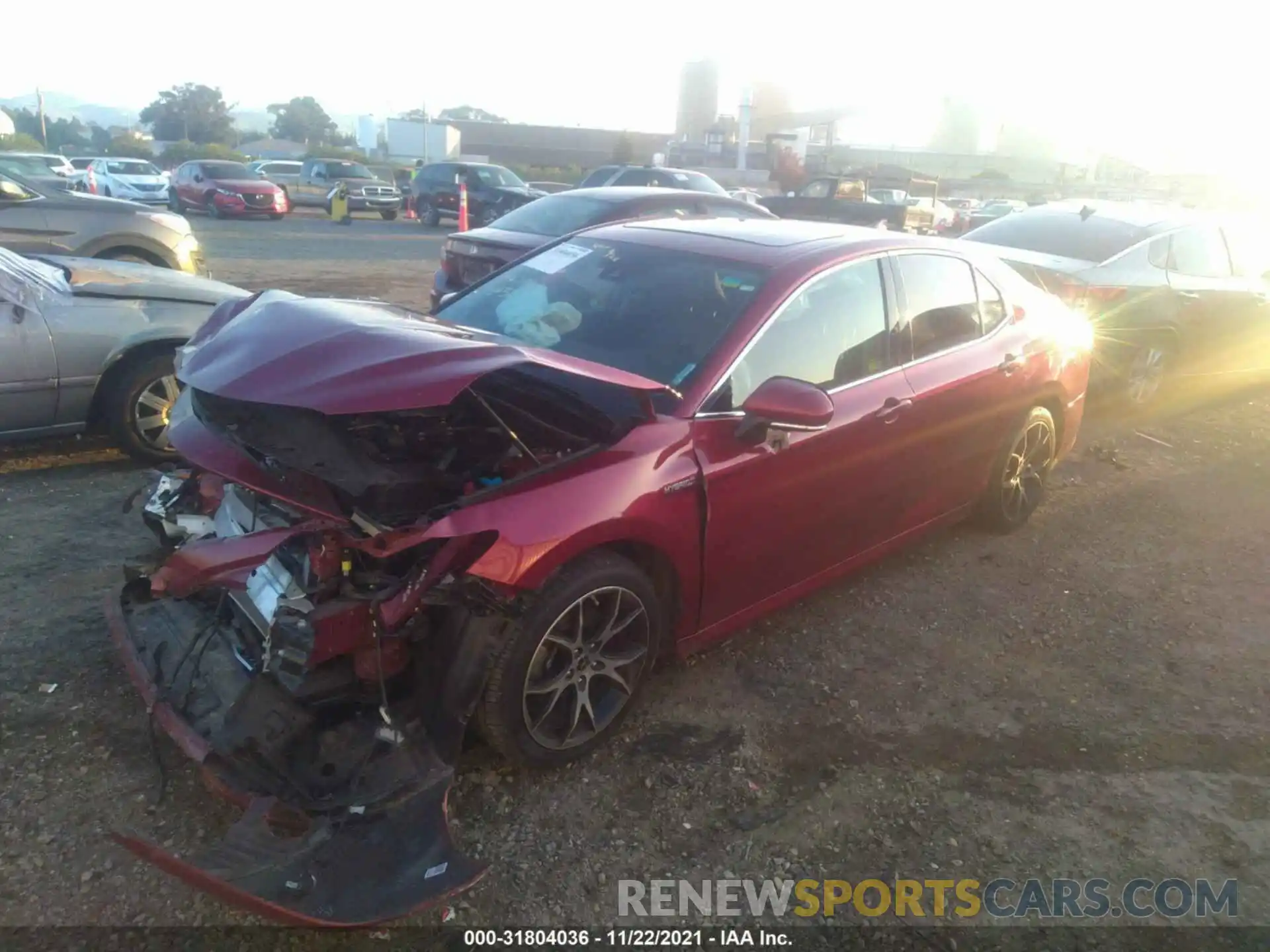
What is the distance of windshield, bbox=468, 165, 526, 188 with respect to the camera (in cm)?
2373

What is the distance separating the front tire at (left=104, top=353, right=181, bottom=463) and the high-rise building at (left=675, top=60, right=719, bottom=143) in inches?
3646

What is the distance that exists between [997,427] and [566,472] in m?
2.79

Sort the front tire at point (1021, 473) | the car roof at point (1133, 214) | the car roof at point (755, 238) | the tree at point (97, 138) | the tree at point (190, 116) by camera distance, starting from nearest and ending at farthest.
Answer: the car roof at point (755, 238)
the front tire at point (1021, 473)
the car roof at point (1133, 214)
the tree at point (97, 138)
the tree at point (190, 116)

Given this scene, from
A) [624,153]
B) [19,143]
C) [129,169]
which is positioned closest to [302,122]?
[624,153]

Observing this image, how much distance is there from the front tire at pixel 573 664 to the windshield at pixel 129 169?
26.9 meters

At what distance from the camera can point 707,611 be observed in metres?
3.53

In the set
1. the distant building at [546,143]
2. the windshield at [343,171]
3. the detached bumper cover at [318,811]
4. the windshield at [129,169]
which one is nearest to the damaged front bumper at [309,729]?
the detached bumper cover at [318,811]

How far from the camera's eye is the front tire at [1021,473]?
16.6ft

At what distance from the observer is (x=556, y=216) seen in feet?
31.9

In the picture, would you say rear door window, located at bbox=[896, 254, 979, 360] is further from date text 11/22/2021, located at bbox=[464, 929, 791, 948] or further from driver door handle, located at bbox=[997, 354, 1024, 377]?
date text 11/22/2021, located at bbox=[464, 929, 791, 948]

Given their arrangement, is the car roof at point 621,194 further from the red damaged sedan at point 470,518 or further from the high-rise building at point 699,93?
the high-rise building at point 699,93

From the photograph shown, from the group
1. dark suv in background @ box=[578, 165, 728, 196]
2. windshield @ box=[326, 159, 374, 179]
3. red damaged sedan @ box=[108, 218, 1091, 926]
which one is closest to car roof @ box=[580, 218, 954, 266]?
red damaged sedan @ box=[108, 218, 1091, 926]

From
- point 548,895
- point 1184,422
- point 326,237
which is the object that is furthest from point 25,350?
point 326,237

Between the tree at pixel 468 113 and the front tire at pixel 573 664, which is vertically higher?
the tree at pixel 468 113
